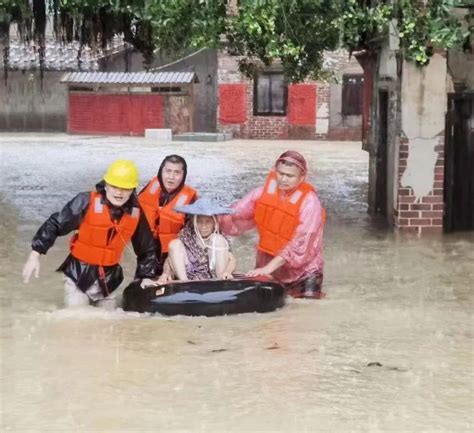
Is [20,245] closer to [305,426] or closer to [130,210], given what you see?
A: [130,210]

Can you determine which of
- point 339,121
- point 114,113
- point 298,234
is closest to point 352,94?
point 339,121

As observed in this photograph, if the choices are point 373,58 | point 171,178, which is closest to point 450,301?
point 171,178

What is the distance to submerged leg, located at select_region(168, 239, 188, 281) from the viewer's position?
24.3 feet

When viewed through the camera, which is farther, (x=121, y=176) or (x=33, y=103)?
(x=33, y=103)

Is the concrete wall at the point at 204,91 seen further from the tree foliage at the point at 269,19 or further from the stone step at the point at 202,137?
the tree foliage at the point at 269,19

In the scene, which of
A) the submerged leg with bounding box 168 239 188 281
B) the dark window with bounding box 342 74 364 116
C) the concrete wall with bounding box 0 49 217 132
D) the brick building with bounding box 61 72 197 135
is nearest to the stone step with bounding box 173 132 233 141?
the brick building with bounding box 61 72 197 135

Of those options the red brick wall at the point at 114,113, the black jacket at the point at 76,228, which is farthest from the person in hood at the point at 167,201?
the red brick wall at the point at 114,113

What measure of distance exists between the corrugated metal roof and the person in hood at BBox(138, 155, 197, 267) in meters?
30.9

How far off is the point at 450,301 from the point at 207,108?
32237 mm

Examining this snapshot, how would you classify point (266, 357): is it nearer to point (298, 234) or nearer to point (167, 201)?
point (298, 234)

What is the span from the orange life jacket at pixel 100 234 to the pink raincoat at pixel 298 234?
0.95 metres

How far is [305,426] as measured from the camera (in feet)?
16.1

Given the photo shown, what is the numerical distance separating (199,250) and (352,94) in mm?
29720

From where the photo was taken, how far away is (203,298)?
7246 mm
